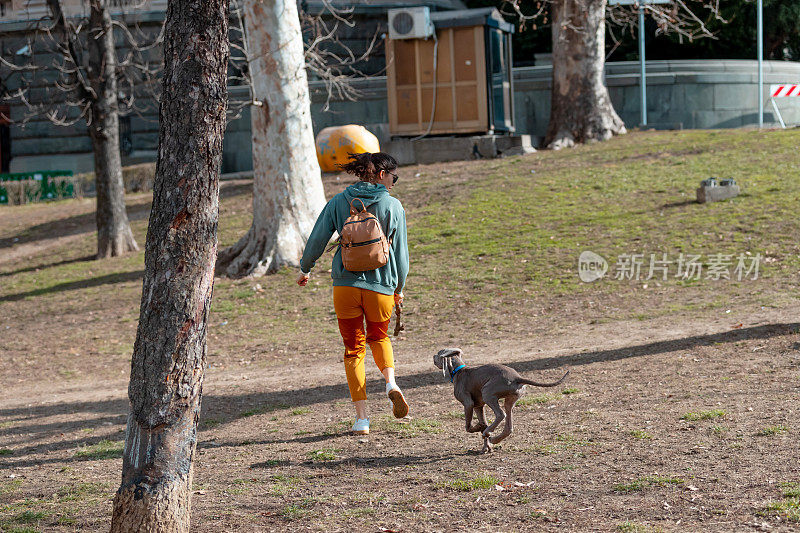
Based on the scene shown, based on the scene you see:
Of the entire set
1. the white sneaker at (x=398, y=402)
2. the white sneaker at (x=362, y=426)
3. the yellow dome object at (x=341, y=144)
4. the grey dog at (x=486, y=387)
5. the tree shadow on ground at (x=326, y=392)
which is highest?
the yellow dome object at (x=341, y=144)

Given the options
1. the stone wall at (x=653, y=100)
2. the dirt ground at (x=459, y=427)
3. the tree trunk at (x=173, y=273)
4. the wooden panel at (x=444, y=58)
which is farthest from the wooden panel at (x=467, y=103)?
the tree trunk at (x=173, y=273)

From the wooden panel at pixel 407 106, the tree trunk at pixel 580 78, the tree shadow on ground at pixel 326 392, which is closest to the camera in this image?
the tree shadow on ground at pixel 326 392

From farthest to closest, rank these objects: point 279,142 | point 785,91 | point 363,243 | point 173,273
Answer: point 785,91
point 279,142
point 363,243
point 173,273

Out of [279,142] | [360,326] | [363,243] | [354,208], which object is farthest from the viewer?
[279,142]

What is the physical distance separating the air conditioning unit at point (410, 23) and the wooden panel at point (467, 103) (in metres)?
1.40

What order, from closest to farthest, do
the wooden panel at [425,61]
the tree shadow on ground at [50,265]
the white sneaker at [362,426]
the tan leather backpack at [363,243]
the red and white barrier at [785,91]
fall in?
1. the tan leather backpack at [363,243]
2. the white sneaker at [362,426]
3. the tree shadow on ground at [50,265]
4. the wooden panel at [425,61]
5. the red and white barrier at [785,91]

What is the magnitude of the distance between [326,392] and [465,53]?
1258 centimetres

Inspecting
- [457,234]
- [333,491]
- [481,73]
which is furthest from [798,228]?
[333,491]

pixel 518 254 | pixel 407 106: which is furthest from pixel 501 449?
pixel 407 106

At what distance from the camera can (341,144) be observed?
15.6 meters

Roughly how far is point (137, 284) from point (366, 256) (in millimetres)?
9005

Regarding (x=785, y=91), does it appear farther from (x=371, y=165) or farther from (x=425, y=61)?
(x=371, y=165)

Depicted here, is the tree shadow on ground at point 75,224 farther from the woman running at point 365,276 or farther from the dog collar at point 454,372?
the dog collar at point 454,372

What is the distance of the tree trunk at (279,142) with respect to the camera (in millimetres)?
13383
